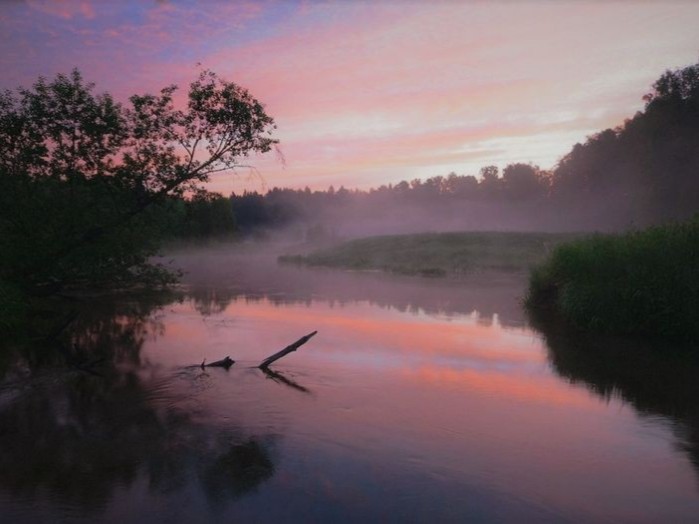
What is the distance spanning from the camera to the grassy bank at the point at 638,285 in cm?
1566

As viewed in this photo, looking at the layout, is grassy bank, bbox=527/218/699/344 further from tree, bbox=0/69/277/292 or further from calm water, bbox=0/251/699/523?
tree, bbox=0/69/277/292

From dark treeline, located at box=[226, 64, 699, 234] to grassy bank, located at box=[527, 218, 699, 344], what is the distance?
9.92ft

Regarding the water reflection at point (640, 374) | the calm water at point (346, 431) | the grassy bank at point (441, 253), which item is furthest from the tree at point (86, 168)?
the grassy bank at point (441, 253)

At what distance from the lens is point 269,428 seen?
894 cm

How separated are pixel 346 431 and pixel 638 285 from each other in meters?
11.6

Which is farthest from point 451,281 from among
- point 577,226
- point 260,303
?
point 577,226

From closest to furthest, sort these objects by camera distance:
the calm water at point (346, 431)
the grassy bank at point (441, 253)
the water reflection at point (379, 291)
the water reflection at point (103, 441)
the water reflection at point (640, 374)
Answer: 1. the calm water at point (346, 431)
2. the water reflection at point (103, 441)
3. the water reflection at point (640, 374)
4. the water reflection at point (379, 291)
5. the grassy bank at point (441, 253)

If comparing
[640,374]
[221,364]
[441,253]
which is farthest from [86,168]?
[441,253]

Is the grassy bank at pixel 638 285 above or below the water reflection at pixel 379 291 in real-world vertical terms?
above

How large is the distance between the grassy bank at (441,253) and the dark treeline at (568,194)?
451 inches

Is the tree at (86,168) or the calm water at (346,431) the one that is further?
the tree at (86,168)

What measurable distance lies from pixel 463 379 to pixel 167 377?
6.14m

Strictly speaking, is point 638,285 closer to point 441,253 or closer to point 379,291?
point 379,291

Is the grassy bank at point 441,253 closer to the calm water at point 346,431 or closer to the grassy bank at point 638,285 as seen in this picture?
the grassy bank at point 638,285
